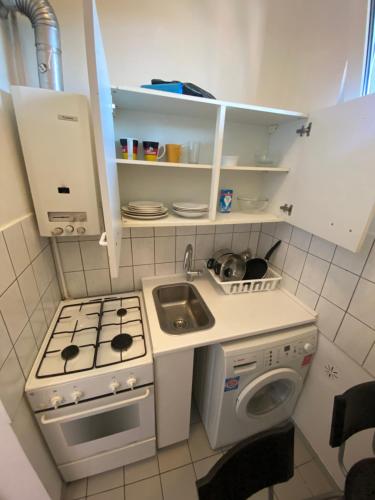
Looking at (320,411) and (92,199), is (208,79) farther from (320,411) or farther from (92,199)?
(320,411)

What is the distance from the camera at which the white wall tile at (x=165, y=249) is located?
4.56 ft

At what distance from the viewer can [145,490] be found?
1.11 metres

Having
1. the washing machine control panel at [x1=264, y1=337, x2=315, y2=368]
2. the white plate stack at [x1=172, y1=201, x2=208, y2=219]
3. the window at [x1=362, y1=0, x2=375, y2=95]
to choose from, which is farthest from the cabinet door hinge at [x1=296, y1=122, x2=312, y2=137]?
the washing machine control panel at [x1=264, y1=337, x2=315, y2=368]

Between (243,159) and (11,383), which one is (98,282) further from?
(243,159)

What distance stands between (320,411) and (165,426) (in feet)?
2.96

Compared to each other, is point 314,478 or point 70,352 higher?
point 70,352

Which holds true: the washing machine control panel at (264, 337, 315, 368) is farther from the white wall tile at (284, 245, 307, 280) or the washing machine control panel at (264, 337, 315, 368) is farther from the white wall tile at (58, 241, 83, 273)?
the white wall tile at (58, 241, 83, 273)

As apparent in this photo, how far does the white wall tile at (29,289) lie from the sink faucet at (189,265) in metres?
0.81

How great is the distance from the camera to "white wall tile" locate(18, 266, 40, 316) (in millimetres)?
827

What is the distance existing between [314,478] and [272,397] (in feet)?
1.45

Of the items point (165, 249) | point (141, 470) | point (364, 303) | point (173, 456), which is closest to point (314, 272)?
point (364, 303)

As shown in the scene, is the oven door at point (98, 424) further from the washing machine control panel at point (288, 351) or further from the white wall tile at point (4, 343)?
the washing machine control panel at point (288, 351)

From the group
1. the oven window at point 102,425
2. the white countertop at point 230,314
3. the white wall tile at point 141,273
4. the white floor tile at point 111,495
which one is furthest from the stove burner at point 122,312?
the white floor tile at point 111,495

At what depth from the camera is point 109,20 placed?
0.96m
